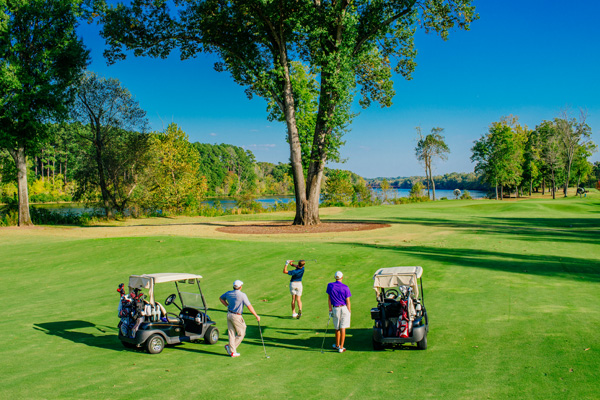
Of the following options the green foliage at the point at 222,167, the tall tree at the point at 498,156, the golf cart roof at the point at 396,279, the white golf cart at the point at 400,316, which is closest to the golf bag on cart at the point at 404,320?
the white golf cart at the point at 400,316

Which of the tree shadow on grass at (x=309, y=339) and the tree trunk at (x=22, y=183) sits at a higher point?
the tree trunk at (x=22, y=183)

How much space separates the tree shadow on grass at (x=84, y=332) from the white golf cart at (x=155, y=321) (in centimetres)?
68

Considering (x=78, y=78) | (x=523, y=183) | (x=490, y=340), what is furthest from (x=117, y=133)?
(x=523, y=183)

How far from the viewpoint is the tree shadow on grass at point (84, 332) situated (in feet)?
35.8

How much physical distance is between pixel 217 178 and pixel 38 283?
145565mm

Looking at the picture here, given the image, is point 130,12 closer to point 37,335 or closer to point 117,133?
point 117,133

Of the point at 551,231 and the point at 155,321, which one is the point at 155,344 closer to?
the point at 155,321

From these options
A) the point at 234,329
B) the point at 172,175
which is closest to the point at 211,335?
the point at 234,329

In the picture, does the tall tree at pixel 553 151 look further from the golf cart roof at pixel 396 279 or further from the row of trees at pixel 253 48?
the golf cart roof at pixel 396 279

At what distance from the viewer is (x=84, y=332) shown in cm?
1176

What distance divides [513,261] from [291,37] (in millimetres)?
22024

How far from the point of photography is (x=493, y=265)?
17.8 meters

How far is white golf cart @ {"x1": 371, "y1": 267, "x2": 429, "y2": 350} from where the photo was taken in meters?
9.80

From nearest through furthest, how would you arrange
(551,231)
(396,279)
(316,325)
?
(396,279) → (316,325) → (551,231)
